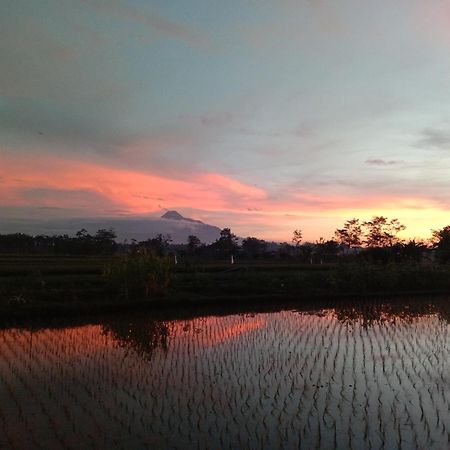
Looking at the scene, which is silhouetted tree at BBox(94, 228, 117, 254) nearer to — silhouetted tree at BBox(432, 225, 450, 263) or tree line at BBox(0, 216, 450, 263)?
tree line at BBox(0, 216, 450, 263)

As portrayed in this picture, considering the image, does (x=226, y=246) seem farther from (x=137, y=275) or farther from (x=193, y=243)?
(x=137, y=275)

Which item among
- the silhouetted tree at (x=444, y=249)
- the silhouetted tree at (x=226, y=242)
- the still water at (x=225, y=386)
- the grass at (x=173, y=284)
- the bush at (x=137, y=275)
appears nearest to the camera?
the still water at (x=225, y=386)

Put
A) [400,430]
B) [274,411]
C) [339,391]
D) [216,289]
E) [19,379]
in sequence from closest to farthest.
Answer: [400,430], [274,411], [339,391], [19,379], [216,289]

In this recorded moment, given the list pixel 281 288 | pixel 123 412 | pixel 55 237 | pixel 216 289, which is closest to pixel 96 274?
pixel 216 289

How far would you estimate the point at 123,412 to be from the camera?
18.1 ft

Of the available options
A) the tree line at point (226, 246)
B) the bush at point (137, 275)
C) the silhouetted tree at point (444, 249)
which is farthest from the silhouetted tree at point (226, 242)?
the bush at point (137, 275)

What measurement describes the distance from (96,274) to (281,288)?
757cm

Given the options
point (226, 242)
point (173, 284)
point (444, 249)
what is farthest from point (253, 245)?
point (173, 284)

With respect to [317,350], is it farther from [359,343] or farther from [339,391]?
[339,391]

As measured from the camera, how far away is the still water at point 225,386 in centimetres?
479

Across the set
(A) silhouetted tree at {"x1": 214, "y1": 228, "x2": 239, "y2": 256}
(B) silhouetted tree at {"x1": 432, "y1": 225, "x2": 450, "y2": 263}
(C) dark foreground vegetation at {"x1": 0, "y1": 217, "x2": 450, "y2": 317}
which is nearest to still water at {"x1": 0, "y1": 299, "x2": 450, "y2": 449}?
(C) dark foreground vegetation at {"x1": 0, "y1": 217, "x2": 450, "y2": 317}

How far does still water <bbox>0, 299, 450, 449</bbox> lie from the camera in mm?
4793

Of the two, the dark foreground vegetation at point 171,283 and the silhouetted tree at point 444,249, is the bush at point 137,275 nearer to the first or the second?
the dark foreground vegetation at point 171,283

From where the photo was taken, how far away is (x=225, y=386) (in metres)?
6.56
